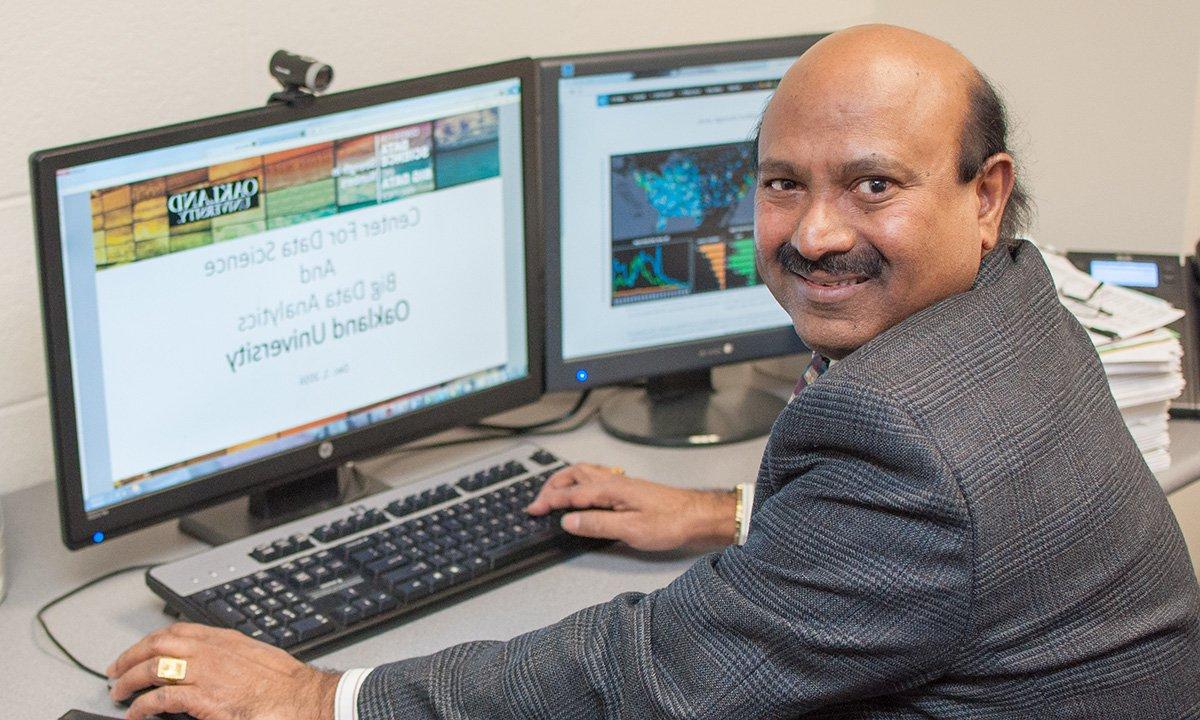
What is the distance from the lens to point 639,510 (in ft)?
5.05

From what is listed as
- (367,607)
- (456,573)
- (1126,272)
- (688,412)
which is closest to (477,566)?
(456,573)

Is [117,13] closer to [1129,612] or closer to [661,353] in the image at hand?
[661,353]

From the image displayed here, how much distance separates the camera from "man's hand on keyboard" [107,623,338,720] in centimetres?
119

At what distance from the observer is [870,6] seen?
241cm

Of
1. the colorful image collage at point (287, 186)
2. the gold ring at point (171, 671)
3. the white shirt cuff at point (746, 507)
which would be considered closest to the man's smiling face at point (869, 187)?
the white shirt cuff at point (746, 507)

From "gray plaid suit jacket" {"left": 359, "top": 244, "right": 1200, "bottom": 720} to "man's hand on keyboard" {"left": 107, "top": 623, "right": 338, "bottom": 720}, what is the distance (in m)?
0.07

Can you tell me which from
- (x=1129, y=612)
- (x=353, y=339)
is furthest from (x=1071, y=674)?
(x=353, y=339)

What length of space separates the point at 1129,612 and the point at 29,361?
4.07 feet

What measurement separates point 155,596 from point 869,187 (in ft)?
2.77

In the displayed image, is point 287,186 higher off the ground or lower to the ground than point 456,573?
higher

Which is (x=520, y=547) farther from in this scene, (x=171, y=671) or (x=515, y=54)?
(x=515, y=54)

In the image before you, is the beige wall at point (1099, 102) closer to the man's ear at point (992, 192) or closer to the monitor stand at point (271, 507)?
the man's ear at point (992, 192)

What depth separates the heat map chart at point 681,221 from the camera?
1.75 meters

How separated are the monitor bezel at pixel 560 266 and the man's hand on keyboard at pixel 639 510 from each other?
0.78 ft
